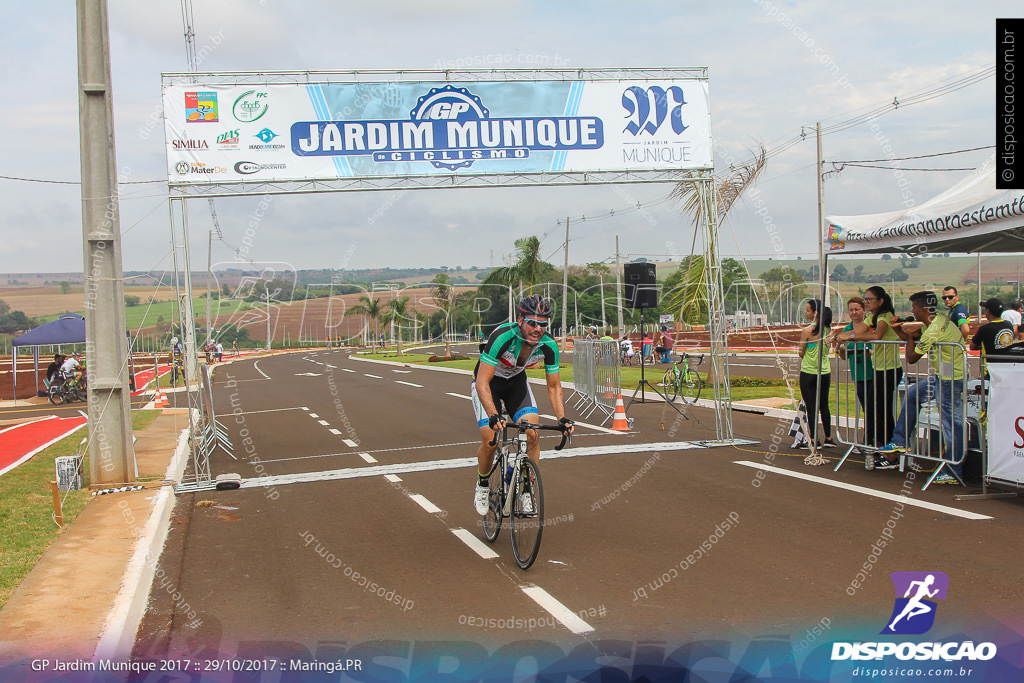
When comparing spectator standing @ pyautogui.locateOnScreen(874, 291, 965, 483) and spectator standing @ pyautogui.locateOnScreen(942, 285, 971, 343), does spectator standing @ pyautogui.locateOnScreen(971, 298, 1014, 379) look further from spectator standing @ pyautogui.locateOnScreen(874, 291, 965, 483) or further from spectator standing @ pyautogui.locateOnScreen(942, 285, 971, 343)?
spectator standing @ pyautogui.locateOnScreen(942, 285, 971, 343)

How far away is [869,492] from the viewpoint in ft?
27.3

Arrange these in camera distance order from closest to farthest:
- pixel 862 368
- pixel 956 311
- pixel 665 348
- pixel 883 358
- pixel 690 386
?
pixel 883 358 → pixel 862 368 → pixel 956 311 → pixel 690 386 → pixel 665 348

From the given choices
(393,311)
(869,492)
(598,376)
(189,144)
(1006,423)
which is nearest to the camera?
(1006,423)

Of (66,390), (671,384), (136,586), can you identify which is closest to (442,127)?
(136,586)

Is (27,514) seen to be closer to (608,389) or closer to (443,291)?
(608,389)

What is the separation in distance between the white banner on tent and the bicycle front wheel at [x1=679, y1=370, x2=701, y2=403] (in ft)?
33.9

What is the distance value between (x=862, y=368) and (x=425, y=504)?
5.82 metres

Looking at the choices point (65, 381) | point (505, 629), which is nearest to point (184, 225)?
point (505, 629)

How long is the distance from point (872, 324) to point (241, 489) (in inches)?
322

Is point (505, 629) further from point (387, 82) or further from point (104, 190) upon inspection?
point (387, 82)

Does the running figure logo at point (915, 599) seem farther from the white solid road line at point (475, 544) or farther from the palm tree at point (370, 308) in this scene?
the palm tree at point (370, 308)

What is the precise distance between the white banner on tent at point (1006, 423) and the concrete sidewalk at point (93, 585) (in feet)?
25.1

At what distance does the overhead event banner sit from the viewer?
11.1m

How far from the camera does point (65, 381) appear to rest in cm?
2833
